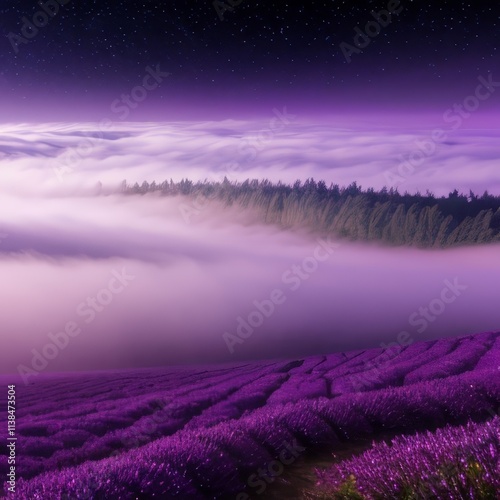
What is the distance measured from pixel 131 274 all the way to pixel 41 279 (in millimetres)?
590

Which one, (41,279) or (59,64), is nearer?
(41,279)

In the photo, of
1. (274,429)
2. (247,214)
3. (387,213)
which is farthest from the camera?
(387,213)

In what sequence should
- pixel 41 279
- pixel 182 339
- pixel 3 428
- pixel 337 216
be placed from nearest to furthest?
pixel 3 428
pixel 41 279
pixel 182 339
pixel 337 216

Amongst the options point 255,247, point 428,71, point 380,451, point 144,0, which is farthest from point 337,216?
point 380,451

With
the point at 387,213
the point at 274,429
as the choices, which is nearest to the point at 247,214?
the point at 387,213

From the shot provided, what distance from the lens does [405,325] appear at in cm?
434

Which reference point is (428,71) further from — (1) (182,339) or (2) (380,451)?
(2) (380,451)

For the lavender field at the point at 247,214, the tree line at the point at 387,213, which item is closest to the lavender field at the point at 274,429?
the lavender field at the point at 247,214

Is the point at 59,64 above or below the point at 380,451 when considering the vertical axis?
above

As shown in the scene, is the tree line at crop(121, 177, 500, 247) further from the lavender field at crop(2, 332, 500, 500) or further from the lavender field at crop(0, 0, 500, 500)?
the lavender field at crop(2, 332, 500, 500)

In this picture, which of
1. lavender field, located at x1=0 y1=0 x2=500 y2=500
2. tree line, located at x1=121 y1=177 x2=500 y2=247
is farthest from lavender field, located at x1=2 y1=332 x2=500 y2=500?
tree line, located at x1=121 y1=177 x2=500 y2=247

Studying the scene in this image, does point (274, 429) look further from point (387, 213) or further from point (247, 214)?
point (387, 213)

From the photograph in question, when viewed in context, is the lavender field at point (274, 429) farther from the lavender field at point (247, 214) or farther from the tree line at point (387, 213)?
the tree line at point (387, 213)

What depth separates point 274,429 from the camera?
8.43 feet
